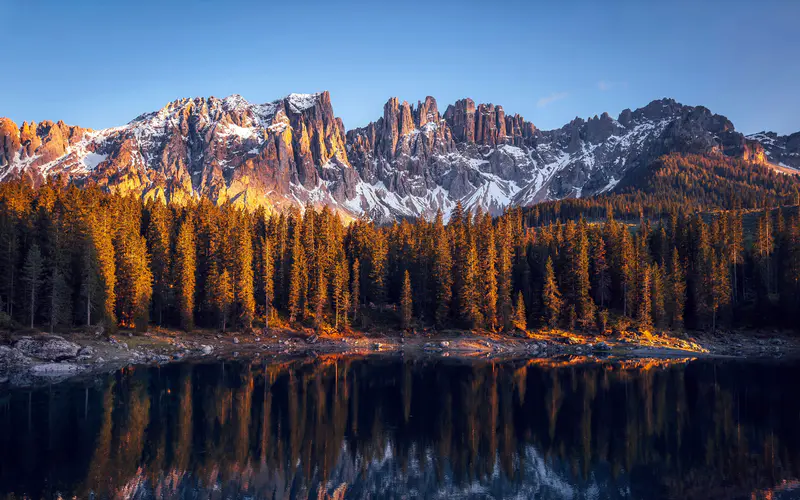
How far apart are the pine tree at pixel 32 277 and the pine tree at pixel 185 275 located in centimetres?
1757

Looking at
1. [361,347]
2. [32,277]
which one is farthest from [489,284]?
[32,277]

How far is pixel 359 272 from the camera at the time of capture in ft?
311

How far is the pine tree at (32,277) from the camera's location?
2399 inches

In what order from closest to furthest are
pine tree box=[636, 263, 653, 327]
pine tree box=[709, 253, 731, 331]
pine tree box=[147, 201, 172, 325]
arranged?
pine tree box=[147, 201, 172, 325]
pine tree box=[636, 263, 653, 327]
pine tree box=[709, 253, 731, 331]

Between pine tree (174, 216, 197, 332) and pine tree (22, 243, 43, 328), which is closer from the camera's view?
pine tree (22, 243, 43, 328)

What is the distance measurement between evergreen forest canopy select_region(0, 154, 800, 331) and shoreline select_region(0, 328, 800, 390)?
A: 3.23 m

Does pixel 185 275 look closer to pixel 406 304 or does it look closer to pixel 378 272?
pixel 378 272

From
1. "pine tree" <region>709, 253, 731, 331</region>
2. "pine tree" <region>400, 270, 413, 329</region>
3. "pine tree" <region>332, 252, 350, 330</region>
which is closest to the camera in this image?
"pine tree" <region>709, 253, 731, 331</region>

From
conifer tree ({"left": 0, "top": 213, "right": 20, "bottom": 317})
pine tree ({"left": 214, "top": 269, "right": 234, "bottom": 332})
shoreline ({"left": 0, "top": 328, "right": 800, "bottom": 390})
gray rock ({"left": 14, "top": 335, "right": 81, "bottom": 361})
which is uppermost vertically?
conifer tree ({"left": 0, "top": 213, "right": 20, "bottom": 317})

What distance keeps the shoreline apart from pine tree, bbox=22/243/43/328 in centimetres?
594

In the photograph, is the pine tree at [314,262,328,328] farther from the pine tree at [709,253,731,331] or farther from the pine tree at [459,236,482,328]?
the pine tree at [709,253,731,331]

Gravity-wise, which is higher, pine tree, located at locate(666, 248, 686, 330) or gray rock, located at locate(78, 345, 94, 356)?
pine tree, located at locate(666, 248, 686, 330)

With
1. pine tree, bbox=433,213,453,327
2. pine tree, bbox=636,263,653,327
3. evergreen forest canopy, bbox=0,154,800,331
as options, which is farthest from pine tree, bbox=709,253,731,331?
pine tree, bbox=433,213,453,327

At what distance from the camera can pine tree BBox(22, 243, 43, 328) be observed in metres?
60.9
